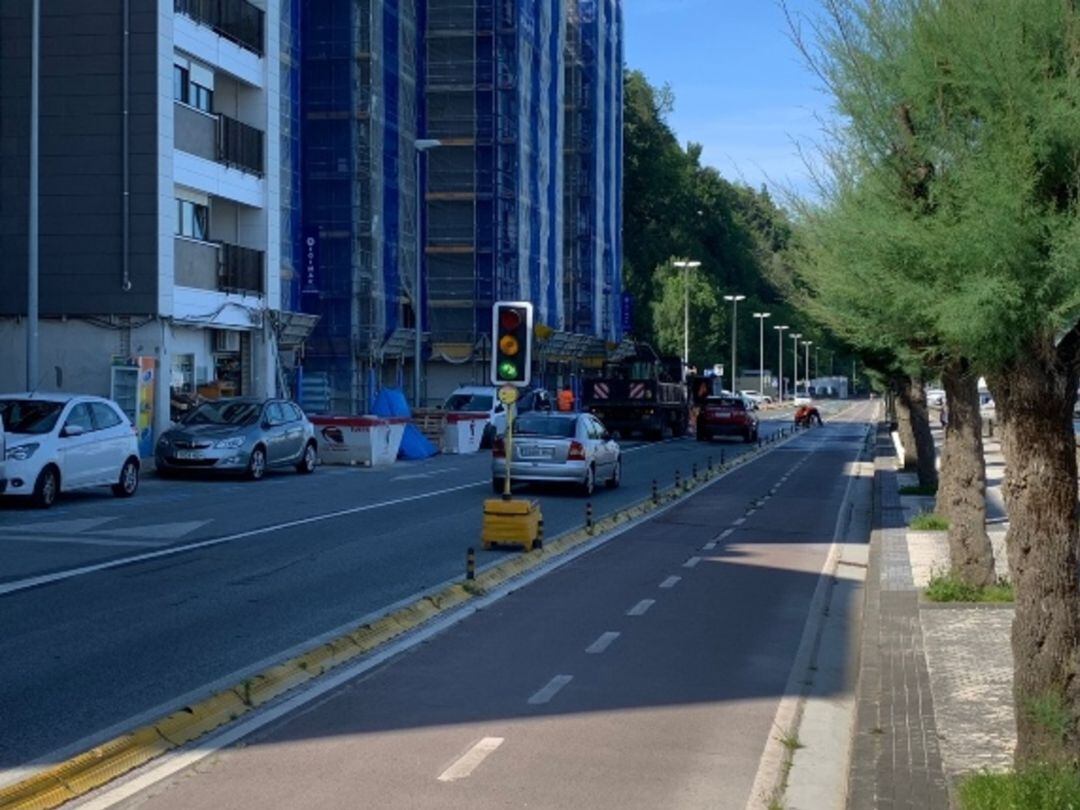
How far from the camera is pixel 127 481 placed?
2328cm

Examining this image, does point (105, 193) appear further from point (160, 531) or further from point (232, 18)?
point (160, 531)

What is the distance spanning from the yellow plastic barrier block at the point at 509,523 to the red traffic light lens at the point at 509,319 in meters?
2.07

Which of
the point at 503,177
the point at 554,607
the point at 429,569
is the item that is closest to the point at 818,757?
the point at 554,607

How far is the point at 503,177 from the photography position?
60281 millimetres

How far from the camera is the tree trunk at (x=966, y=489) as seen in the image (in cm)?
1348

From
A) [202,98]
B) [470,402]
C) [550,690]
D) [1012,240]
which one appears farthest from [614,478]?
[1012,240]

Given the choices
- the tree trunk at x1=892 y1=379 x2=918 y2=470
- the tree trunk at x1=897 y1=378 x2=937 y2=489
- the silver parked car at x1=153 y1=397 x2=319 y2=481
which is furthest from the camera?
the tree trunk at x1=892 y1=379 x2=918 y2=470

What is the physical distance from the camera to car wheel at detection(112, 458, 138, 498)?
2314 cm

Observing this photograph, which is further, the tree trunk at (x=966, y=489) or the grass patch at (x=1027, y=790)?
the tree trunk at (x=966, y=489)

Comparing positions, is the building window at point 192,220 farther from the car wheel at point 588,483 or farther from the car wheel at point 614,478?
the car wheel at point 588,483

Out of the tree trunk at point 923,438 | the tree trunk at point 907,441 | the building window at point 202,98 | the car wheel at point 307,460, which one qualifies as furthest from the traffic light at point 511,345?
the building window at point 202,98

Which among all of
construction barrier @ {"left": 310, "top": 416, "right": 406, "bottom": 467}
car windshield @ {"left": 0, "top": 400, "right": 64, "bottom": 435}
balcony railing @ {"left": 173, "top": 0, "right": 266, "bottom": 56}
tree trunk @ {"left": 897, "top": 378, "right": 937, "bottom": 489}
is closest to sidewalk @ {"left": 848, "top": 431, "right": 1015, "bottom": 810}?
tree trunk @ {"left": 897, "top": 378, "right": 937, "bottom": 489}

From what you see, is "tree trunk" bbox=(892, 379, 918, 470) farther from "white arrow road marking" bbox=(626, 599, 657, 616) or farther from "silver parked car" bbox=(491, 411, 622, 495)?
"white arrow road marking" bbox=(626, 599, 657, 616)

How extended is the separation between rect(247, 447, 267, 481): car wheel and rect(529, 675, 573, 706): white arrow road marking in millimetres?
18325
